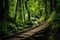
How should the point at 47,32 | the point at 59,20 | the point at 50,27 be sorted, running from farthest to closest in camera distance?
the point at 59,20 → the point at 50,27 → the point at 47,32

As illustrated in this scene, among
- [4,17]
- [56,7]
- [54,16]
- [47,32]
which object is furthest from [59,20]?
[4,17]

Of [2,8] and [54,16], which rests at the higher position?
[2,8]

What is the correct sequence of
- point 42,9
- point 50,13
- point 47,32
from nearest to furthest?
1. point 47,32
2. point 50,13
3. point 42,9

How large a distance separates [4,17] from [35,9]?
10.9 metres

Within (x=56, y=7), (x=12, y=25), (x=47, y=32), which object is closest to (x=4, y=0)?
(x=12, y=25)

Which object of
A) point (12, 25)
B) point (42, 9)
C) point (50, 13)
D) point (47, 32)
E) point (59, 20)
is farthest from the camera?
point (42, 9)

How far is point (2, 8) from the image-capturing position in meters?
8.39

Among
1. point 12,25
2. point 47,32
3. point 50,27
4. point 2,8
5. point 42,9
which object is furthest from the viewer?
point 42,9

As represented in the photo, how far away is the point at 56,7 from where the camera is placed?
18.0 metres

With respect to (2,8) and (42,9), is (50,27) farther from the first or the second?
(2,8)

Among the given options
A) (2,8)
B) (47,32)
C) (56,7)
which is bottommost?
(47,32)

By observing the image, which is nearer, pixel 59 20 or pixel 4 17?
pixel 4 17

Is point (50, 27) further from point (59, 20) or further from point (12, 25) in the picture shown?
point (12, 25)

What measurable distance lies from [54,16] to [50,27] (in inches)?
109
